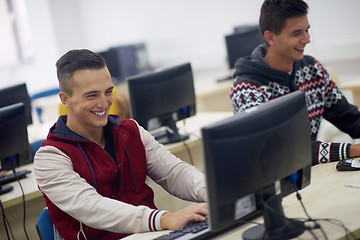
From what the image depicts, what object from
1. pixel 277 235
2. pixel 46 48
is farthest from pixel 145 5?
pixel 277 235

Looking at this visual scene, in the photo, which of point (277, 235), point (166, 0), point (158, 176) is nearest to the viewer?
point (277, 235)

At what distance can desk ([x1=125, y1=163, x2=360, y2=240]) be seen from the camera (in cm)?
166

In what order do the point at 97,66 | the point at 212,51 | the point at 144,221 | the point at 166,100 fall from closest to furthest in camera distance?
the point at 144,221, the point at 97,66, the point at 166,100, the point at 212,51

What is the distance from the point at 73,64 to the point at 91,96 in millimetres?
137

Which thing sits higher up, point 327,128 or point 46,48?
point 46,48

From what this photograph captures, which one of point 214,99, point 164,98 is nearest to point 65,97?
point 164,98

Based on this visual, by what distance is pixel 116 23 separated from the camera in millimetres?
8125

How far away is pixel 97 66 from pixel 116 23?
6.18 metres

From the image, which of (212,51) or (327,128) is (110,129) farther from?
(212,51)

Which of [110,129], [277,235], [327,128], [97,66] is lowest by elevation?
[327,128]

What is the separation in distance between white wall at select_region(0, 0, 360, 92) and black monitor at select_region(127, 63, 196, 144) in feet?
5.94

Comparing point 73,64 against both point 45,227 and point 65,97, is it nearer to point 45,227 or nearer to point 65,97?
point 65,97

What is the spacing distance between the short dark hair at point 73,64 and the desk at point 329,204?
0.63 meters

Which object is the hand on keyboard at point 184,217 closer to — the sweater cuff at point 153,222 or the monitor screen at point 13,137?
the sweater cuff at point 153,222
